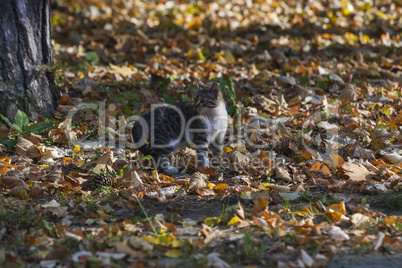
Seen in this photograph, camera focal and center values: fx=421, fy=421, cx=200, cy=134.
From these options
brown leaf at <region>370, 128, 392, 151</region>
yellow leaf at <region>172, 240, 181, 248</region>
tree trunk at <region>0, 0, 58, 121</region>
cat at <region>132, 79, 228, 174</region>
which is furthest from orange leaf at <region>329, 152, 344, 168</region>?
tree trunk at <region>0, 0, 58, 121</region>

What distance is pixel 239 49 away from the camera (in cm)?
851

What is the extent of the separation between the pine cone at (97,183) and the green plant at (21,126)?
115cm

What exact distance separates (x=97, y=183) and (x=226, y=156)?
66.7 inches

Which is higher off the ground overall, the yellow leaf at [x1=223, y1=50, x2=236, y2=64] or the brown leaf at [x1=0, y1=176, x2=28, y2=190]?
the yellow leaf at [x1=223, y1=50, x2=236, y2=64]

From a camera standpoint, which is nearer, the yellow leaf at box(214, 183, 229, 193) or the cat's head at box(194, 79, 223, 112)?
the yellow leaf at box(214, 183, 229, 193)

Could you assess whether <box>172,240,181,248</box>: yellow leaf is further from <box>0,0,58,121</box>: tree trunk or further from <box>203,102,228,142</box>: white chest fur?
<box>0,0,58,121</box>: tree trunk

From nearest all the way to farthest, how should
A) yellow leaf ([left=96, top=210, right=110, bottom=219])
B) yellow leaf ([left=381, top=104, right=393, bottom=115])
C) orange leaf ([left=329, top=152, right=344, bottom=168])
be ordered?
yellow leaf ([left=96, top=210, right=110, bottom=219]), orange leaf ([left=329, top=152, right=344, bottom=168]), yellow leaf ([left=381, top=104, right=393, bottom=115])

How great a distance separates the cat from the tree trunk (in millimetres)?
1360

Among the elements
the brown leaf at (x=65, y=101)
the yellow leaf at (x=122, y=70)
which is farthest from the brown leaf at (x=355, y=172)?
the yellow leaf at (x=122, y=70)

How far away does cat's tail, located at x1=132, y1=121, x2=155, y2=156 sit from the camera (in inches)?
203

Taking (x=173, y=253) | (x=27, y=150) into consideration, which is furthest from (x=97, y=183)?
(x=173, y=253)

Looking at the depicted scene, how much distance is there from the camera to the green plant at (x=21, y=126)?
479 cm

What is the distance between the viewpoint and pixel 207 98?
16.8 feet

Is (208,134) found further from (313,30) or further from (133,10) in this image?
(133,10)
